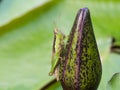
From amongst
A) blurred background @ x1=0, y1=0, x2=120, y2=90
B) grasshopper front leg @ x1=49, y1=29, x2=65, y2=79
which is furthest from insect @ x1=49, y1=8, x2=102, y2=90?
blurred background @ x1=0, y1=0, x2=120, y2=90

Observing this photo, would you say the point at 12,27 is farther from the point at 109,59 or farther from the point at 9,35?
the point at 109,59

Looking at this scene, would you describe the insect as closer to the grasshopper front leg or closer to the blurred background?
the grasshopper front leg

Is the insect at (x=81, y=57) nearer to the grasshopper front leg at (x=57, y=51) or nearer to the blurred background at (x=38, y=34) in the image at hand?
the grasshopper front leg at (x=57, y=51)

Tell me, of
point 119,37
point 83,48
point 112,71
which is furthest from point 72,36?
point 119,37

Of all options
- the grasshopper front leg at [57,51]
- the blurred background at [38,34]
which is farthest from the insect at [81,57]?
the blurred background at [38,34]

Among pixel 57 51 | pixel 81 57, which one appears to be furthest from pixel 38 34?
pixel 81 57

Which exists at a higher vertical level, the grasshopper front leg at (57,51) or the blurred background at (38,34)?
the blurred background at (38,34)

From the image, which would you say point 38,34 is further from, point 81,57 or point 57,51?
point 81,57
